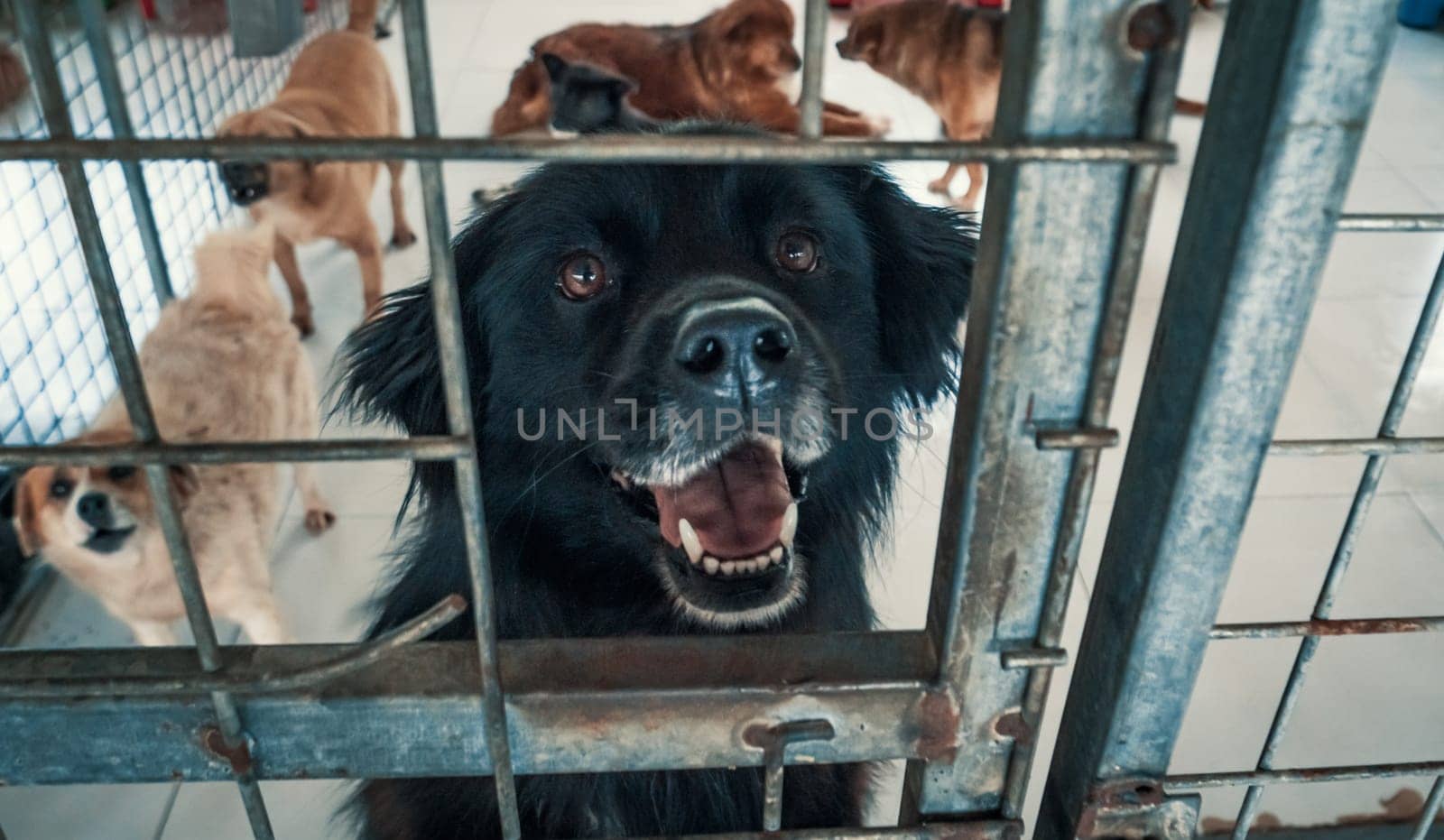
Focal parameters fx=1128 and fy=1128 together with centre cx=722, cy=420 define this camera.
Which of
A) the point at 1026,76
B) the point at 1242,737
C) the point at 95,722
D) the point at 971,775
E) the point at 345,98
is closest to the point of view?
the point at 1026,76

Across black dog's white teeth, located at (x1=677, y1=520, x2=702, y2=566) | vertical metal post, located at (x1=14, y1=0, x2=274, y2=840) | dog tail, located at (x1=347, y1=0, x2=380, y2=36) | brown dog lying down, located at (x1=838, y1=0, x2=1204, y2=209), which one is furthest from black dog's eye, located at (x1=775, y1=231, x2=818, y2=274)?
dog tail, located at (x1=347, y1=0, x2=380, y2=36)

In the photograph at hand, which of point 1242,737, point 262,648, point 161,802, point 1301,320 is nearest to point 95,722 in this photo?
point 262,648

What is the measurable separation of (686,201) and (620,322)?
170 millimetres

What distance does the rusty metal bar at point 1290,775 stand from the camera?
3.06 ft

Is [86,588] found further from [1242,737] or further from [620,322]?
[1242,737]

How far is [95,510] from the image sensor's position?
1745mm

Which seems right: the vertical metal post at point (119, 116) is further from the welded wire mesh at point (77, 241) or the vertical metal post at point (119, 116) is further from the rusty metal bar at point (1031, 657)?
the rusty metal bar at point (1031, 657)

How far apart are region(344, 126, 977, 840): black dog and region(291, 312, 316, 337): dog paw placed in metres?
1.68

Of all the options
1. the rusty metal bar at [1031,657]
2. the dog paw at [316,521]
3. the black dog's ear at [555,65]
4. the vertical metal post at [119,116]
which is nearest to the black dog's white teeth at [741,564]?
the rusty metal bar at [1031,657]

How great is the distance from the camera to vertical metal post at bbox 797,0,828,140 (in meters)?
0.58

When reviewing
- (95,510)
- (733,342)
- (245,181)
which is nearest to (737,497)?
(733,342)

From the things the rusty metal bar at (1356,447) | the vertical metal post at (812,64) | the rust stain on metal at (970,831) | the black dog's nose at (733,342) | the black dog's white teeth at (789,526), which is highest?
the vertical metal post at (812,64)

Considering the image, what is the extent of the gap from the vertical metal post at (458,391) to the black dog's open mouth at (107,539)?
1197 mm

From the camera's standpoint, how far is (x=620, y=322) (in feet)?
4.42
